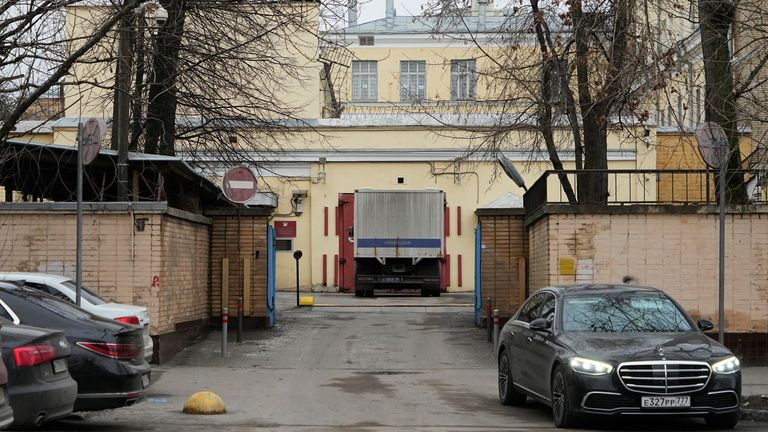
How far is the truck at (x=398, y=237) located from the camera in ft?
107

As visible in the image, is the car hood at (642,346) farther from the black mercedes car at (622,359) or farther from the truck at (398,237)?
the truck at (398,237)

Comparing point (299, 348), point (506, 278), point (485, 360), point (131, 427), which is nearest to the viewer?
point (131, 427)

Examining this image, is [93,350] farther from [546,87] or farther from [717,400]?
[546,87]

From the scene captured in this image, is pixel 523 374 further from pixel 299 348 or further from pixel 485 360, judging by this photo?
pixel 299 348

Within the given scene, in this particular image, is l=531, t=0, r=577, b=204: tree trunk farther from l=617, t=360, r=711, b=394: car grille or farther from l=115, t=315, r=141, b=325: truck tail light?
l=617, t=360, r=711, b=394: car grille

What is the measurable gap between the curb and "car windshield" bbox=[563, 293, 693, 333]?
127 centimetres

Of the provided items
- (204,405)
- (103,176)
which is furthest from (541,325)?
(103,176)

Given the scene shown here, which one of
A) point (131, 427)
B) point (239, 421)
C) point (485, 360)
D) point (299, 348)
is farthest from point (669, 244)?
point (131, 427)

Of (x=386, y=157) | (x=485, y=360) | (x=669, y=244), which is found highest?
(x=386, y=157)

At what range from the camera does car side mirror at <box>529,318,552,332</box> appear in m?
12.2

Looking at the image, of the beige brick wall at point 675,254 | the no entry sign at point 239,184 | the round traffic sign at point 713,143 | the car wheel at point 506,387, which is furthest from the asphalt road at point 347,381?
the round traffic sign at point 713,143

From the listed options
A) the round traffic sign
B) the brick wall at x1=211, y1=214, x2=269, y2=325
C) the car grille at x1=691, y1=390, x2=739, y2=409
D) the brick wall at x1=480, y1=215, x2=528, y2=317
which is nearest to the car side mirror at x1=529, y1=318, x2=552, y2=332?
the car grille at x1=691, y1=390, x2=739, y2=409

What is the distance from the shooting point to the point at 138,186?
20.4 metres

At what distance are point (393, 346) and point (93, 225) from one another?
636 centimetres
